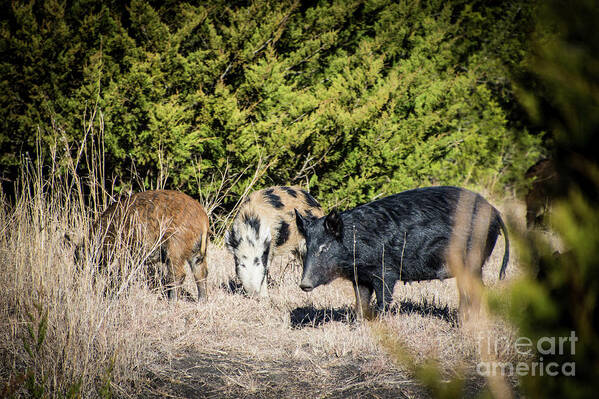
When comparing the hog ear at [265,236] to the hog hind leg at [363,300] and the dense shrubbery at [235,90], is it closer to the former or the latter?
the dense shrubbery at [235,90]

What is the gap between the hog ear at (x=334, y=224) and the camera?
462 cm

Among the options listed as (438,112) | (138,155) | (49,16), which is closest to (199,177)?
(138,155)

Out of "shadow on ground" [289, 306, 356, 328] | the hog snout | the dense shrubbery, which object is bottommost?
A: "shadow on ground" [289, 306, 356, 328]

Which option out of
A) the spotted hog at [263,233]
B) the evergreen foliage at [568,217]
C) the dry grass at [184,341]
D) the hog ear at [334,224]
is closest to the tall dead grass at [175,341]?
the dry grass at [184,341]

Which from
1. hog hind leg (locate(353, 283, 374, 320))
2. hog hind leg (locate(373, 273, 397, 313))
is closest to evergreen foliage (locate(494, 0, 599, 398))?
hog hind leg (locate(373, 273, 397, 313))

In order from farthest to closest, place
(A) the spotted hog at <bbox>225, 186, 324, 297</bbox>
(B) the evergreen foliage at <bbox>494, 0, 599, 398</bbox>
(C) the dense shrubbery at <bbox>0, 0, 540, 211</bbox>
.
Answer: (C) the dense shrubbery at <bbox>0, 0, 540, 211</bbox>, (A) the spotted hog at <bbox>225, 186, 324, 297</bbox>, (B) the evergreen foliage at <bbox>494, 0, 599, 398</bbox>

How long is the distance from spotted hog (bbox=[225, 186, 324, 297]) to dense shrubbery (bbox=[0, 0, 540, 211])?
2.96 ft

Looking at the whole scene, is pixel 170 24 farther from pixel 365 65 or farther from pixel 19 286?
pixel 19 286

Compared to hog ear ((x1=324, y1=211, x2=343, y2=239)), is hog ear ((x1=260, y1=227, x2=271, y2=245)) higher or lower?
hog ear ((x1=324, y1=211, x2=343, y2=239))

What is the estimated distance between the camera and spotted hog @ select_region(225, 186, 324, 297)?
19.6ft

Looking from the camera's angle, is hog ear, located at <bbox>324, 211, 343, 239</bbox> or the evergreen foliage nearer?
the evergreen foliage

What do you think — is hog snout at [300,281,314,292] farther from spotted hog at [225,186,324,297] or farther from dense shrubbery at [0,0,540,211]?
dense shrubbery at [0,0,540,211]

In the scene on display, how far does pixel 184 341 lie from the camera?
423 cm

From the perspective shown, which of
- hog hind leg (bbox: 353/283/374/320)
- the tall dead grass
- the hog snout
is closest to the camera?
the tall dead grass
